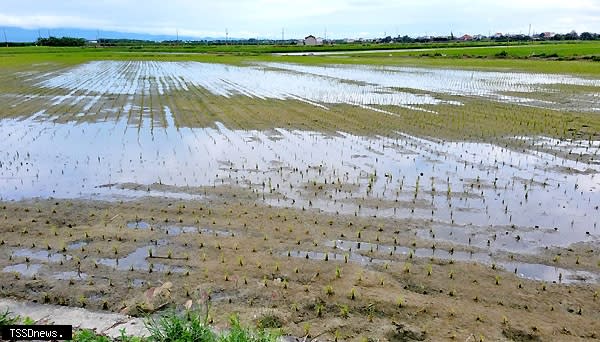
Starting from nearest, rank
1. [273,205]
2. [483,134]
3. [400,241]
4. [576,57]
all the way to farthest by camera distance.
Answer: [400,241] → [273,205] → [483,134] → [576,57]

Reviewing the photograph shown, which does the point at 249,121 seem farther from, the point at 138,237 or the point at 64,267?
the point at 64,267

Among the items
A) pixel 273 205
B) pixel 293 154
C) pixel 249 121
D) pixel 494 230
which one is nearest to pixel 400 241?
pixel 494 230

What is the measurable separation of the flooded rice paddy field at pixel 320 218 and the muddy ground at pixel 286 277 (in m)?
0.03

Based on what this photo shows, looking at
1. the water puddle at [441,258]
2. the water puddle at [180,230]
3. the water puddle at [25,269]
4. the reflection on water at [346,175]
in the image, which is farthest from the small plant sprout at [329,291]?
the water puddle at [25,269]

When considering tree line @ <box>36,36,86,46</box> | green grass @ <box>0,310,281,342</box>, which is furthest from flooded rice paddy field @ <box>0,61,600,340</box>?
tree line @ <box>36,36,86,46</box>

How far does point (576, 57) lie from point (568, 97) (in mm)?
29142

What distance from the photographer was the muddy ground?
539cm

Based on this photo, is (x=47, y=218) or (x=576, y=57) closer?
(x=47, y=218)

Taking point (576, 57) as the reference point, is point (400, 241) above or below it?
below

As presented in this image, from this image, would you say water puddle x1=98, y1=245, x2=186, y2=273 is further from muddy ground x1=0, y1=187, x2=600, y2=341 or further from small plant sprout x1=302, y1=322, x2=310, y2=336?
small plant sprout x1=302, y1=322, x2=310, y2=336

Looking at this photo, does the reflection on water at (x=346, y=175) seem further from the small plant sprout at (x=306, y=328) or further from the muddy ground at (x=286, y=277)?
the small plant sprout at (x=306, y=328)

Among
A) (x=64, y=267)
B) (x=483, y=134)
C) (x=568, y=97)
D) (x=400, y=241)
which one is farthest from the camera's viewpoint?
(x=568, y=97)

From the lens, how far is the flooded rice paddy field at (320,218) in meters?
5.77

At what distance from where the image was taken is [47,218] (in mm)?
8383
